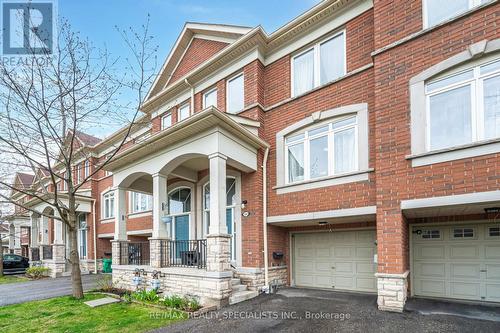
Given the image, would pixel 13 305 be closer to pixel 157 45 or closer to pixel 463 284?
pixel 157 45

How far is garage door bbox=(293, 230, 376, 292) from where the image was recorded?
833 cm

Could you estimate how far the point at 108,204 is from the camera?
Answer: 1748 cm

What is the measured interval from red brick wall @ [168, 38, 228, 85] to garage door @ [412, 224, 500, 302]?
371 inches

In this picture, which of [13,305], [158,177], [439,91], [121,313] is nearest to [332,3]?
[439,91]

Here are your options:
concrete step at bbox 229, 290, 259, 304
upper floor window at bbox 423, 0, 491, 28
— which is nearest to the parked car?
concrete step at bbox 229, 290, 259, 304

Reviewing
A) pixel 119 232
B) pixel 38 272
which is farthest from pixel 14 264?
pixel 119 232

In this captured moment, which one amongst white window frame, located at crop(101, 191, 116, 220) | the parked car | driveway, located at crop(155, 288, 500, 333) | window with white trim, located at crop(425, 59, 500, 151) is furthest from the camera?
the parked car

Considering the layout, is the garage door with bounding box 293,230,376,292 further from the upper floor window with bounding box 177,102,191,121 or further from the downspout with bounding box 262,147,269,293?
the upper floor window with bounding box 177,102,191,121

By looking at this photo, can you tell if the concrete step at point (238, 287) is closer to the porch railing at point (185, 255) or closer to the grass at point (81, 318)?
the porch railing at point (185, 255)

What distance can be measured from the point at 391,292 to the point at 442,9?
618 cm

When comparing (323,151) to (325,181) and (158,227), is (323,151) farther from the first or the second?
(158,227)

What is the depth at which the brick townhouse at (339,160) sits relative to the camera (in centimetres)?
598

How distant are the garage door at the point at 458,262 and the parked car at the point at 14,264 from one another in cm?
2415

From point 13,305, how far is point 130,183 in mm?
4896
